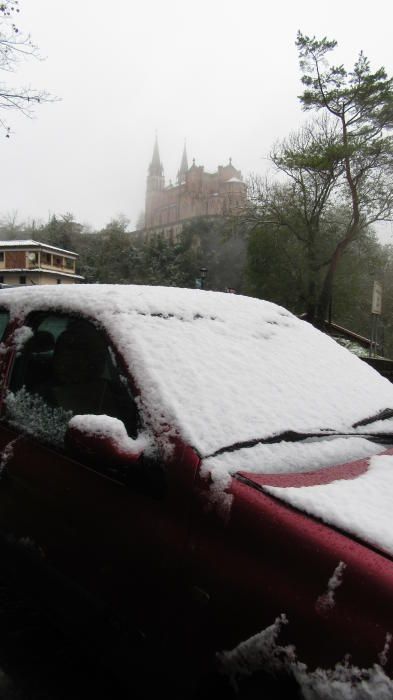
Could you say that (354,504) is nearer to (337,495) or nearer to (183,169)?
(337,495)

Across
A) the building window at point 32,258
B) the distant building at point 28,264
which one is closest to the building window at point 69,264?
the distant building at point 28,264

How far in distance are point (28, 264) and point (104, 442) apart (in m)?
48.0

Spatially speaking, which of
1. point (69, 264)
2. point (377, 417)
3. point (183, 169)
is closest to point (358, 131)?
point (377, 417)

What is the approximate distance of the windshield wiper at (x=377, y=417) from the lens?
1.99 m

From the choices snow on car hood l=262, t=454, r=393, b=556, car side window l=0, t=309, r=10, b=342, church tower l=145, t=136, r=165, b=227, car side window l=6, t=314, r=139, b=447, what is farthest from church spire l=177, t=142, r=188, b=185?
snow on car hood l=262, t=454, r=393, b=556

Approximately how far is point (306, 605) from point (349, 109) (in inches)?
1075

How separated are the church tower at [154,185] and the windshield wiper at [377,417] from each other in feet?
389

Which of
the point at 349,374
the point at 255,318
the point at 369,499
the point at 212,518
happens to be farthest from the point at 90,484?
the point at 349,374

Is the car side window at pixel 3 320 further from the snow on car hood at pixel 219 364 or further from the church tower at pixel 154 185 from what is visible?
the church tower at pixel 154 185

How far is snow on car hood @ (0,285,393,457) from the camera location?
1.57 m

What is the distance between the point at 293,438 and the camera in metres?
1.67

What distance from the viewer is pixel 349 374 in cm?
233

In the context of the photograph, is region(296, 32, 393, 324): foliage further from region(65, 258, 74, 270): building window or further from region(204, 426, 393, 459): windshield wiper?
region(65, 258, 74, 270): building window

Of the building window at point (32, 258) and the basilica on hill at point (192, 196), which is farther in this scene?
the basilica on hill at point (192, 196)
